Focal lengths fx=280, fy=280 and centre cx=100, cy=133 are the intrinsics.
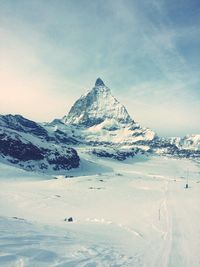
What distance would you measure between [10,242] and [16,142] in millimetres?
160652

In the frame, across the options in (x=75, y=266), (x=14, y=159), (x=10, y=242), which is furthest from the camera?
(x=14, y=159)

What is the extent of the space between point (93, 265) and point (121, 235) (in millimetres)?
12279

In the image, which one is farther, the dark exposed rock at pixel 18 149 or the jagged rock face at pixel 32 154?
the dark exposed rock at pixel 18 149

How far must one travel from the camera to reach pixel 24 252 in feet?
39.6

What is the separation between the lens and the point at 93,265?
12.6 meters

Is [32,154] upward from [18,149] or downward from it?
downward

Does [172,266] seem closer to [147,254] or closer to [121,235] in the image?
[147,254]

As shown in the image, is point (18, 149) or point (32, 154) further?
point (32, 154)

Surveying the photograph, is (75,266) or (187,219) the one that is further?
(187,219)

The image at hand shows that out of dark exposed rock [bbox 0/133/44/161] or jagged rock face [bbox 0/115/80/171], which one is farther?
dark exposed rock [bbox 0/133/44/161]

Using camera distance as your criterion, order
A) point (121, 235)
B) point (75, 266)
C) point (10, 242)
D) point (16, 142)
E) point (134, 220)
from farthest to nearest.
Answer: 1. point (16, 142)
2. point (134, 220)
3. point (121, 235)
4. point (10, 242)
5. point (75, 266)

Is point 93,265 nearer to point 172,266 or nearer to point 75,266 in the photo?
point 75,266

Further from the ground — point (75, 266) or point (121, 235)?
point (75, 266)

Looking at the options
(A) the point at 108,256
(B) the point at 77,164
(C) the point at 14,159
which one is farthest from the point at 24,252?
(B) the point at 77,164
